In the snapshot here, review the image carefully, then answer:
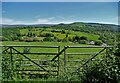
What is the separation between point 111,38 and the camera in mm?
4121

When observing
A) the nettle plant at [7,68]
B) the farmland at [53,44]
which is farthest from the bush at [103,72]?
the nettle plant at [7,68]

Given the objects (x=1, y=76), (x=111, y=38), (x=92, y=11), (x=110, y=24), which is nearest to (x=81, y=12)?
(x=92, y=11)

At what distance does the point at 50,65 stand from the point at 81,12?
1.16 m

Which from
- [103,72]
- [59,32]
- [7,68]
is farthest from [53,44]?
[103,72]

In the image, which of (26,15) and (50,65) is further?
(50,65)

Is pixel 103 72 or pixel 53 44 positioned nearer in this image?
pixel 103 72

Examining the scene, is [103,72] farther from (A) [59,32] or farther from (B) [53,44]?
(B) [53,44]

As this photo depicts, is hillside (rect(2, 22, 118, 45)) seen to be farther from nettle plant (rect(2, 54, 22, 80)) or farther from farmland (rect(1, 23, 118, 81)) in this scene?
nettle plant (rect(2, 54, 22, 80))

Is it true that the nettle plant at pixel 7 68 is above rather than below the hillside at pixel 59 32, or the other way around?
A: below

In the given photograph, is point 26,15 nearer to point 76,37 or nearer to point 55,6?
point 55,6

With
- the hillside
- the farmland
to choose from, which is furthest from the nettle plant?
the hillside

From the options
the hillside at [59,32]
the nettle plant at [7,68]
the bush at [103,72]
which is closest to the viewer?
the bush at [103,72]

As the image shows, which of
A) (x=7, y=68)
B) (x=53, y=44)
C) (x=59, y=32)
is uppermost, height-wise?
(x=59, y=32)

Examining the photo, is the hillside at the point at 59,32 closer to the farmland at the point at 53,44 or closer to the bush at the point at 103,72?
the farmland at the point at 53,44
